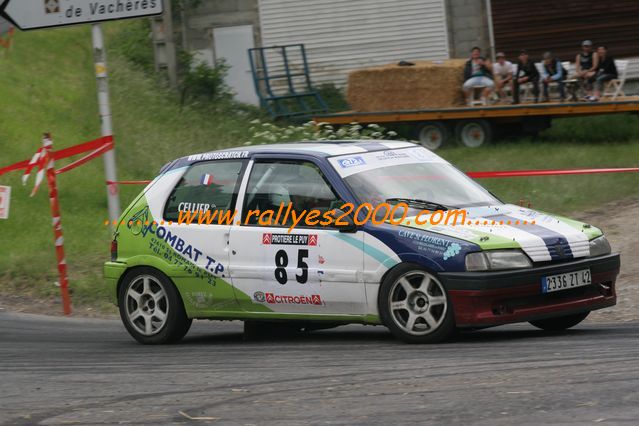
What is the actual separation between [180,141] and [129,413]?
56.5 feet

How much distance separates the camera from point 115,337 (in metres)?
10.8

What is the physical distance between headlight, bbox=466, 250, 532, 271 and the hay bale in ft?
Answer: 52.2

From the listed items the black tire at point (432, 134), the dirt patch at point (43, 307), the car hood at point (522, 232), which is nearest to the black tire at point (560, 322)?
the car hood at point (522, 232)

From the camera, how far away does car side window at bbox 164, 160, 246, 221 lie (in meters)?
9.60

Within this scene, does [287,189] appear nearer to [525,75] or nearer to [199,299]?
[199,299]

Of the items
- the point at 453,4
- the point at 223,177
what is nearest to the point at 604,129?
the point at 453,4

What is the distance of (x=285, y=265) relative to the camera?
9078 millimetres

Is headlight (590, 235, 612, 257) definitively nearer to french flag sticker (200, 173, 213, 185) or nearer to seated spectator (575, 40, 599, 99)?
french flag sticker (200, 173, 213, 185)

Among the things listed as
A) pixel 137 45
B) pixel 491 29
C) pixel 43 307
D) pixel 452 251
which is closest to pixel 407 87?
pixel 491 29

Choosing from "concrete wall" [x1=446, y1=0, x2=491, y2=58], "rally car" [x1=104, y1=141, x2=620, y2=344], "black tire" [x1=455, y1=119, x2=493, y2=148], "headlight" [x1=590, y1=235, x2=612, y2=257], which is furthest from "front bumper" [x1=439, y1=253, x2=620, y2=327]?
"concrete wall" [x1=446, y1=0, x2=491, y2=58]

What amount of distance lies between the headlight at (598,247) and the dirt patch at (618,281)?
1557 mm

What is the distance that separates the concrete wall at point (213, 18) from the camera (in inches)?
1147

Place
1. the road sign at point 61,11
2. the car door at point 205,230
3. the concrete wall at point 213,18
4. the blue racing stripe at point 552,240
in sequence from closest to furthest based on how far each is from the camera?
1. the blue racing stripe at point 552,240
2. the car door at point 205,230
3. the road sign at point 61,11
4. the concrete wall at point 213,18

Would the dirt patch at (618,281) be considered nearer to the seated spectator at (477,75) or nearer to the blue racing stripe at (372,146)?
the blue racing stripe at (372,146)
